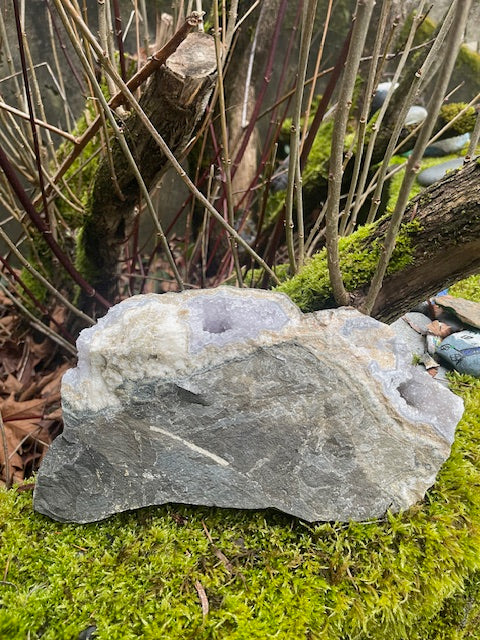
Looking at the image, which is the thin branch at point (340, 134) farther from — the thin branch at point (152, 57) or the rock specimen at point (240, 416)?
the thin branch at point (152, 57)

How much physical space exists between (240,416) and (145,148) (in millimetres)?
1092

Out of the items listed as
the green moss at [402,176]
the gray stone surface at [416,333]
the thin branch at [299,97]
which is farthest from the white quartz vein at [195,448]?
the green moss at [402,176]

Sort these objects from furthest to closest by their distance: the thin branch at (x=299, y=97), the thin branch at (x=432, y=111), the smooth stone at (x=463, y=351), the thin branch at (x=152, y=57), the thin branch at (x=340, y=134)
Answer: the smooth stone at (x=463, y=351)
the thin branch at (x=152, y=57)
the thin branch at (x=299, y=97)
the thin branch at (x=340, y=134)
the thin branch at (x=432, y=111)

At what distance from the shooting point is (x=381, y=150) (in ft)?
9.63

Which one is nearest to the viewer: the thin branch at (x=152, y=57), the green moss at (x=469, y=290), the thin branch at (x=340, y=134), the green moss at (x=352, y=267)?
the thin branch at (x=340, y=134)

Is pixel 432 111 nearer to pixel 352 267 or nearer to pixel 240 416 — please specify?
pixel 352 267

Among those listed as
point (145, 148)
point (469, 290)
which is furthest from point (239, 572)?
point (469, 290)

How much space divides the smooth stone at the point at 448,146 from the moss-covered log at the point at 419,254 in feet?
8.16

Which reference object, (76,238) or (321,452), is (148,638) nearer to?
(321,452)

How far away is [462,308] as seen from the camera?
224 cm

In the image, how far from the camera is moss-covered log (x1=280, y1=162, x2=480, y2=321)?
141 cm

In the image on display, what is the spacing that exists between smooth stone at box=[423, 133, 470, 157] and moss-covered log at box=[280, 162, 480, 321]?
8.16 feet

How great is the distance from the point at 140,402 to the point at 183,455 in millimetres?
201

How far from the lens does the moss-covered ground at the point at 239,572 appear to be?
122 centimetres
